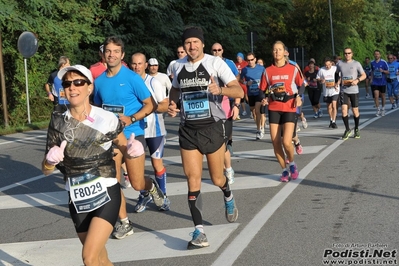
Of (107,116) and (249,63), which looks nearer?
(107,116)

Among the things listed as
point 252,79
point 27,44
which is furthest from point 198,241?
point 27,44

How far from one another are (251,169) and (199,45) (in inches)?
195

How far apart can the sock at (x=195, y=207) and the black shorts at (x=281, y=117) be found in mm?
3904

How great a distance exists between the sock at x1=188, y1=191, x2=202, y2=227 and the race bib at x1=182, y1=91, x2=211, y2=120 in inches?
28.8

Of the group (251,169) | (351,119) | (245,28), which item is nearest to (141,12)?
(245,28)

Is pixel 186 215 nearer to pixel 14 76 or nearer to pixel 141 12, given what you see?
pixel 14 76

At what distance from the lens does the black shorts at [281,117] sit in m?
10.7

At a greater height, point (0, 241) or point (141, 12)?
point (141, 12)

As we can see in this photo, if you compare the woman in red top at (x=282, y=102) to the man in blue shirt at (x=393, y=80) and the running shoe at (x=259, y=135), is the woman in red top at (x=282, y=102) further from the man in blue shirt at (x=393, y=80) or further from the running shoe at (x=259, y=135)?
the man in blue shirt at (x=393, y=80)

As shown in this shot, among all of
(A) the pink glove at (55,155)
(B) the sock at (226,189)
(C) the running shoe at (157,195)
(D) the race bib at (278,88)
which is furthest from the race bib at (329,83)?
(A) the pink glove at (55,155)

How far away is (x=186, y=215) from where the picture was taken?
8477 mm

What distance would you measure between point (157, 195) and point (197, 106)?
1.70 m

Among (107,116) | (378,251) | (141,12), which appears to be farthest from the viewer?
(141,12)

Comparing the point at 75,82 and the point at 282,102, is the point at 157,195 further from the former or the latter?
the point at 75,82
